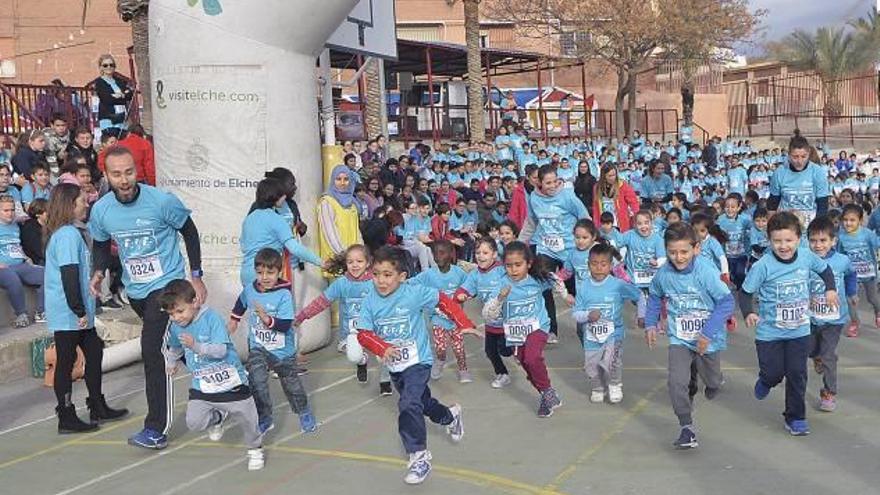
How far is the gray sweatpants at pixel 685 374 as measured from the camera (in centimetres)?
648

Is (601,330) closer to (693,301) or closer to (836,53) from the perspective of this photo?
(693,301)

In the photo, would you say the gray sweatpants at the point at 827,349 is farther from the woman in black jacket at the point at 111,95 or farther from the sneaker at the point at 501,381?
the woman in black jacket at the point at 111,95

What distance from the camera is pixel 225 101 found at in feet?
31.7

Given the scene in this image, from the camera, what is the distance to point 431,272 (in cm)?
927

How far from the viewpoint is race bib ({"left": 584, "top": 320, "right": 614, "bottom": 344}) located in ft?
25.7

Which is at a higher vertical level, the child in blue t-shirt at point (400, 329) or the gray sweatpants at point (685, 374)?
the child in blue t-shirt at point (400, 329)

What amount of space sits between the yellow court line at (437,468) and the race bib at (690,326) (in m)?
1.65

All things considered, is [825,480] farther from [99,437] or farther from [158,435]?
[99,437]

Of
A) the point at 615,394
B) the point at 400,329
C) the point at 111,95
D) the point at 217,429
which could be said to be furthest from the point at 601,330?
the point at 111,95

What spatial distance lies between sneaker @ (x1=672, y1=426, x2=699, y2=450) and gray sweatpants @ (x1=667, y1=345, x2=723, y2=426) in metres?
0.04

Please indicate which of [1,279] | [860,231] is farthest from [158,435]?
[860,231]

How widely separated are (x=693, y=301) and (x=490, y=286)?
78.7 inches

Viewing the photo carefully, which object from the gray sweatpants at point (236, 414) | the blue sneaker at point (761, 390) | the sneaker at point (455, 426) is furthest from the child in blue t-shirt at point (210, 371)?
the blue sneaker at point (761, 390)

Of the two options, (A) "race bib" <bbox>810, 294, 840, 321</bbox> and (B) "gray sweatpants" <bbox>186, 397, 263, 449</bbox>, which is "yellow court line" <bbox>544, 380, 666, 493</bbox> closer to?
(A) "race bib" <bbox>810, 294, 840, 321</bbox>
